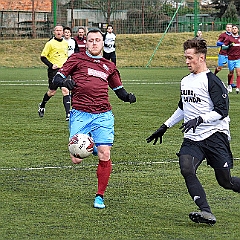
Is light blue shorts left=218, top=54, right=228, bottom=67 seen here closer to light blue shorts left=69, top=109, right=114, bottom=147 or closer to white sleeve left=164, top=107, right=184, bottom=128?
light blue shorts left=69, top=109, right=114, bottom=147

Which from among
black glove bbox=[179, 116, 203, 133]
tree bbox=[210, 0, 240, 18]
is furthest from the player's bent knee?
tree bbox=[210, 0, 240, 18]

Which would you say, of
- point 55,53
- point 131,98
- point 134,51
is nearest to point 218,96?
point 131,98

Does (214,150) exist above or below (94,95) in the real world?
below

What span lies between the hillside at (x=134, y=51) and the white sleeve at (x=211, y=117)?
34.9m

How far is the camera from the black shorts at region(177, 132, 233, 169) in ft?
22.0

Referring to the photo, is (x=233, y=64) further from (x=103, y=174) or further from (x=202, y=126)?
(x=202, y=126)

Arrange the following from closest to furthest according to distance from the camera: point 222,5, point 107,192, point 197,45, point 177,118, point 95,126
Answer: point 197,45 → point 177,118 → point 95,126 → point 107,192 → point 222,5

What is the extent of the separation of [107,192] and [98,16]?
35.1 metres

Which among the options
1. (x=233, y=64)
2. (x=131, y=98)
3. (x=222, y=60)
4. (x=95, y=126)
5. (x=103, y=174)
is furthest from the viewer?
(x=222, y=60)

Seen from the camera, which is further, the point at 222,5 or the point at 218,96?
the point at 222,5

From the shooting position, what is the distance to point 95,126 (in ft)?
25.3

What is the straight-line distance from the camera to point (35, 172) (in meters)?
9.39

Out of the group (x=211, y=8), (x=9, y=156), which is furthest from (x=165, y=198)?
(x=211, y=8)

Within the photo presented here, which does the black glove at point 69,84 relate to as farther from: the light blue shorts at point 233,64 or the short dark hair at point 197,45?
the light blue shorts at point 233,64
